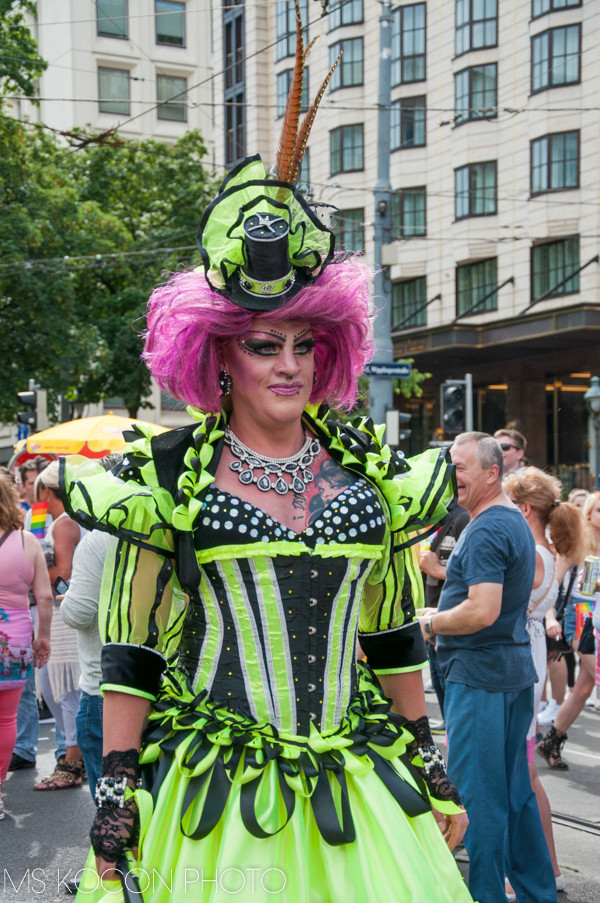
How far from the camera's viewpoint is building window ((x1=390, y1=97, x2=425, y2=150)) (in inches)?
1062

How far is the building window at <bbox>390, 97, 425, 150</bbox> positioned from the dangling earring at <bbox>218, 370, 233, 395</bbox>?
26.0 metres

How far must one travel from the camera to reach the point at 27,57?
17.8 metres

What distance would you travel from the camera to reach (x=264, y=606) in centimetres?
225

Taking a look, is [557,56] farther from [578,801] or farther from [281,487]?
[281,487]

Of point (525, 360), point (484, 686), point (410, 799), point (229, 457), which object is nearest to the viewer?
point (410, 799)

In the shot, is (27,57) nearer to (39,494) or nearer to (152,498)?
(39,494)

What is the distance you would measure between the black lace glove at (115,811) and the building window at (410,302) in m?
25.7

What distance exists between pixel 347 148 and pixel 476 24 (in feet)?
17.5

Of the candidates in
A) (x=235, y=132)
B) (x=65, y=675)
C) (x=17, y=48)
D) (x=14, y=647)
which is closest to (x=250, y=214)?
(x=14, y=647)

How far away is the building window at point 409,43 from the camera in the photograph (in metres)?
26.6

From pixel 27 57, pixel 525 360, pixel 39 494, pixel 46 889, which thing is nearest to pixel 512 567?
pixel 46 889

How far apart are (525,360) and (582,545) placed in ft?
64.7

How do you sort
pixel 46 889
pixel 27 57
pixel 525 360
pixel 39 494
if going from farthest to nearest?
pixel 525 360 < pixel 27 57 < pixel 39 494 < pixel 46 889

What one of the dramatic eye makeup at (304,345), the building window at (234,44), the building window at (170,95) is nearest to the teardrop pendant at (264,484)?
the dramatic eye makeup at (304,345)
